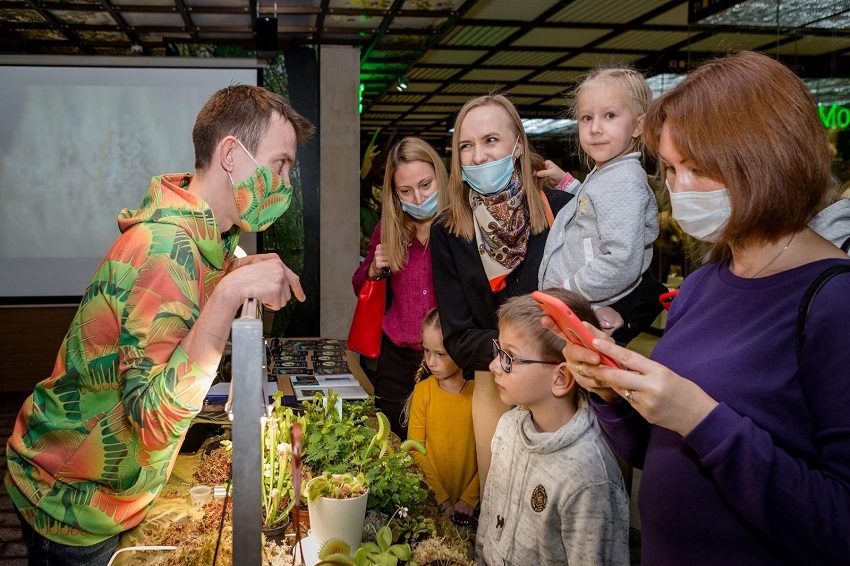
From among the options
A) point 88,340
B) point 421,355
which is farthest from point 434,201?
point 88,340

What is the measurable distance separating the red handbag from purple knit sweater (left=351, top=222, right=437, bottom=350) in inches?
6.2

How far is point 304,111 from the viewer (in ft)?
22.3

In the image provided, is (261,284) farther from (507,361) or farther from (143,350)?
(507,361)

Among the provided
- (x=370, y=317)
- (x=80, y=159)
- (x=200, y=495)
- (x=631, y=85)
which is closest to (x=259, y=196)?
(x=200, y=495)

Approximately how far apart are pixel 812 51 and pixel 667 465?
4.73 meters

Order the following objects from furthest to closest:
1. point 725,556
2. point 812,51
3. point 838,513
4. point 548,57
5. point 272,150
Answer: point 548,57
point 812,51
point 272,150
point 725,556
point 838,513

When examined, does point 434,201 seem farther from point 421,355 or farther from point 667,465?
point 667,465

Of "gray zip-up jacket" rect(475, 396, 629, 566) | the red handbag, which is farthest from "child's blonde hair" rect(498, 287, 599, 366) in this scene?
the red handbag

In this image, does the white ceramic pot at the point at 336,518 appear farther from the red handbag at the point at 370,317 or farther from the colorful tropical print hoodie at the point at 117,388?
the red handbag at the point at 370,317

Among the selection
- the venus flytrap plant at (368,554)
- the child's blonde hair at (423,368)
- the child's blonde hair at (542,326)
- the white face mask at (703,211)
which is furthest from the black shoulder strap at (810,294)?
the child's blonde hair at (423,368)

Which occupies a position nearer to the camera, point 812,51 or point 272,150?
point 272,150

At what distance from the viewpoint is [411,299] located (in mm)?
3139

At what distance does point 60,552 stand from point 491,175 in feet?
5.18

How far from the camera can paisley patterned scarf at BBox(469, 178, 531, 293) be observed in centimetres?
233
